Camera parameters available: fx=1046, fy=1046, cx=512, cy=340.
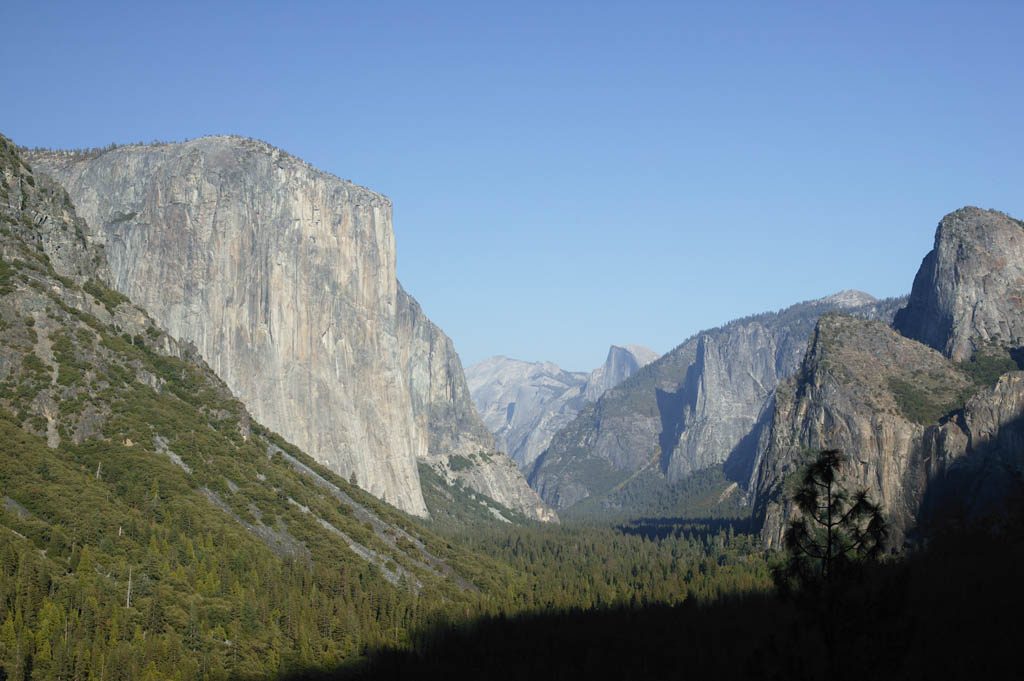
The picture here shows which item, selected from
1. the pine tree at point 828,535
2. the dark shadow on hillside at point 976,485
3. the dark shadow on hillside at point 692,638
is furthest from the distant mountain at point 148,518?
the dark shadow on hillside at point 976,485

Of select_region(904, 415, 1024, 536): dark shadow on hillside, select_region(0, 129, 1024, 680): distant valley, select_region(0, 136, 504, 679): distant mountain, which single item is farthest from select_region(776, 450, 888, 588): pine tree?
select_region(904, 415, 1024, 536): dark shadow on hillside

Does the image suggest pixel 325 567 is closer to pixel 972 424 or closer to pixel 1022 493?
pixel 1022 493

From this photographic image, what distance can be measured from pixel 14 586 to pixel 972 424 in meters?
159

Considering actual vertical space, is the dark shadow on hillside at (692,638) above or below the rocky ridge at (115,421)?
below

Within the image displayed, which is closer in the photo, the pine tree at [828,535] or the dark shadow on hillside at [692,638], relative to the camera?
the pine tree at [828,535]

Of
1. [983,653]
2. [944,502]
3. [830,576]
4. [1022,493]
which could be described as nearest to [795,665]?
[830,576]

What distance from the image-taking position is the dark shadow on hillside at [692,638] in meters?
91.0

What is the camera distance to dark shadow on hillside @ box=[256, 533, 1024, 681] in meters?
91.0

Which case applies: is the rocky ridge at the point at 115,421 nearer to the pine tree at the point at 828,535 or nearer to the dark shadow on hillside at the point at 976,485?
the pine tree at the point at 828,535

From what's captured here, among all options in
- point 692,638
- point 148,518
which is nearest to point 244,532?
point 148,518

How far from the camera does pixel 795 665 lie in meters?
34.6

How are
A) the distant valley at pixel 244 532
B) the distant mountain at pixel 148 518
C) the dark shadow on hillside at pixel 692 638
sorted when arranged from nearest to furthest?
the distant valley at pixel 244 532
the distant mountain at pixel 148 518
the dark shadow on hillside at pixel 692 638

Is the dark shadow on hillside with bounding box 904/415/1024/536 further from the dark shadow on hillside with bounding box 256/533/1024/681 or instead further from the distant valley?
the dark shadow on hillside with bounding box 256/533/1024/681

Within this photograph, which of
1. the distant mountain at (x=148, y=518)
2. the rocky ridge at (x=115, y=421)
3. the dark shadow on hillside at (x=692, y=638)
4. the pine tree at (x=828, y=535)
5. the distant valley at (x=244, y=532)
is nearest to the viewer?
the pine tree at (x=828, y=535)
